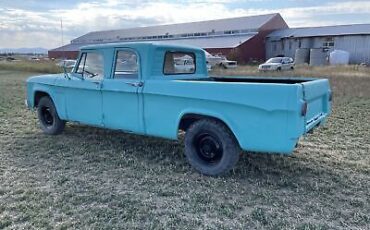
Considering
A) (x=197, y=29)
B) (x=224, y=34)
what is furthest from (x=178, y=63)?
(x=197, y=29)

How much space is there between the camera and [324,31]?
1581 inches

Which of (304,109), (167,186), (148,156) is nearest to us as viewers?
(304,109)

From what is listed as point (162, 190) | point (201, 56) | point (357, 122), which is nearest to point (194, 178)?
point (162, 190)

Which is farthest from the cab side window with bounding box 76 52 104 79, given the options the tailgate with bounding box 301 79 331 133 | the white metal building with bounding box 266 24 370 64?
the white metal building with bounding box 266 24 370 64

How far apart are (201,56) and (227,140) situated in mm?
2280

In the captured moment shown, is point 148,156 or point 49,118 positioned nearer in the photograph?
point 148,156

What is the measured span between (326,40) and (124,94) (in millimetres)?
39572

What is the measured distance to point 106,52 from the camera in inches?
206

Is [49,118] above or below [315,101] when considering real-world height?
below

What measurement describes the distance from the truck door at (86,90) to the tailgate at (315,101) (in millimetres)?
2999

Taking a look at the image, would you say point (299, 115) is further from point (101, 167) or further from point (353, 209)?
point (101, 167)

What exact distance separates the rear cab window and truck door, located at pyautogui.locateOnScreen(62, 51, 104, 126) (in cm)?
104

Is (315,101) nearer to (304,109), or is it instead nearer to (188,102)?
(304,109)


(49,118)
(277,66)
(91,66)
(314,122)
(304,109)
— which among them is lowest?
(49,118)
